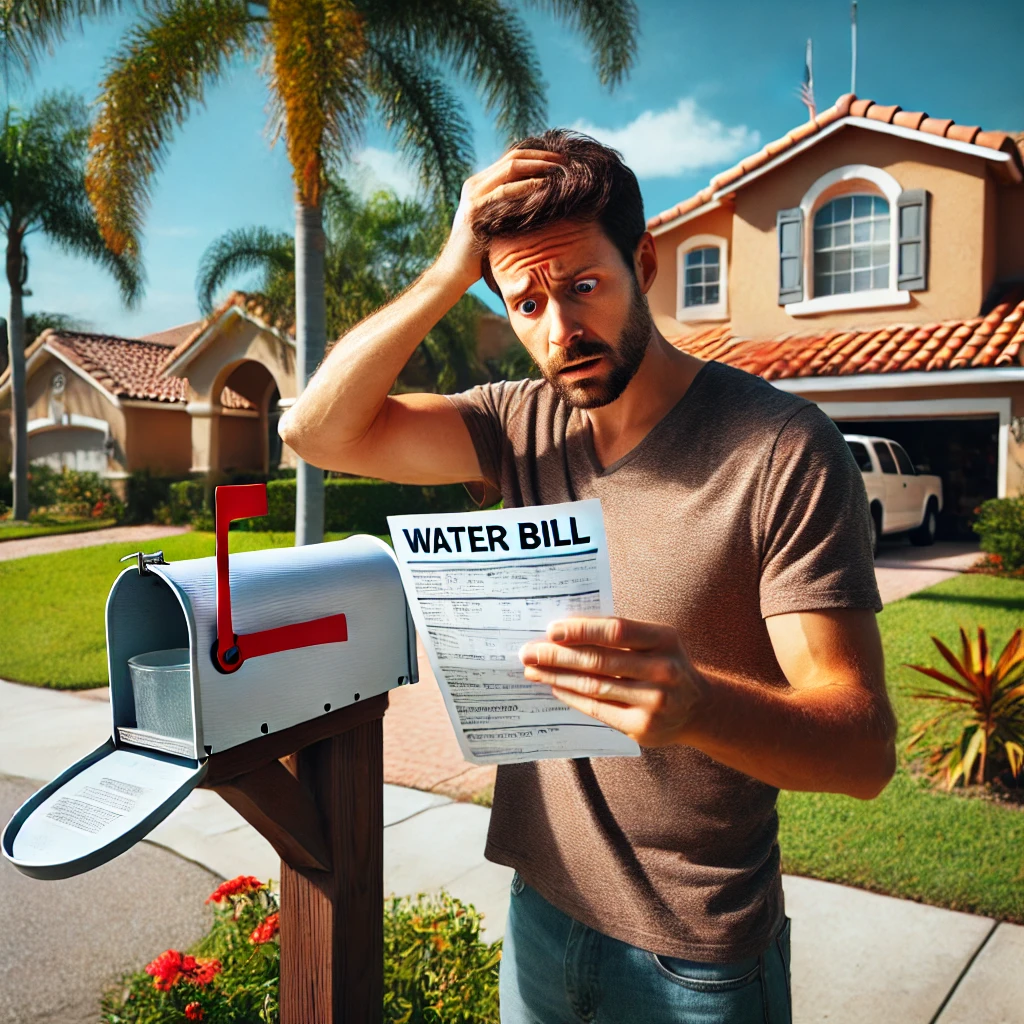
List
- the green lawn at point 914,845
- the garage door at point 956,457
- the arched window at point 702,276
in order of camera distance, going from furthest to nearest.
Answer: the garage door at point 956,457, the arched window at point 702,276, the green lawn at point 914,845

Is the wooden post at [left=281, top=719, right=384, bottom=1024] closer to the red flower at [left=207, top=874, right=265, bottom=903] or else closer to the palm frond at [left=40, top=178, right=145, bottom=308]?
the red flower at [left=207, top=874, right=265, bottom=903]

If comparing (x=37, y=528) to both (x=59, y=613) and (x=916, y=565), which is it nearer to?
(x=59, y=613)

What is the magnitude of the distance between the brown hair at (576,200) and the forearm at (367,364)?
9 cm

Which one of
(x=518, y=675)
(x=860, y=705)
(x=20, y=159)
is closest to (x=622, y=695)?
(x=518, y=675)

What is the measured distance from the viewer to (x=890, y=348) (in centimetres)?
1124

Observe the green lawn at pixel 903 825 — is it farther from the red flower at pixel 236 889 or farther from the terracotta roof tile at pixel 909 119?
the terracotta roof tile at pixel 909 119

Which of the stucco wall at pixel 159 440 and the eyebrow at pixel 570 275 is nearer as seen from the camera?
the eyebrow at pixel 570 275

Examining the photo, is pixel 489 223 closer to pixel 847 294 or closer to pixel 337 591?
pixel 337 591

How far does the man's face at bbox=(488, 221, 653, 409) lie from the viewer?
1.24m

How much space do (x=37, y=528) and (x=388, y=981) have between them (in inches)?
399

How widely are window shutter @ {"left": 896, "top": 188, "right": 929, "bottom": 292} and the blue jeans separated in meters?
11.5

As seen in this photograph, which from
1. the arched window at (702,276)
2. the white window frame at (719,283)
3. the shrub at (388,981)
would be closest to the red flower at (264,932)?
the shrub at (388,981)

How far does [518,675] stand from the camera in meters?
1.01

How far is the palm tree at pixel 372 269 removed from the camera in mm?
15586
